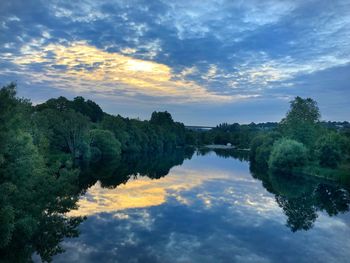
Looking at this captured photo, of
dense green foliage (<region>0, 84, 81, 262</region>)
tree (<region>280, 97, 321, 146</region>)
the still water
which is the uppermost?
tree (<region>280, 97, 321, 146</region>)

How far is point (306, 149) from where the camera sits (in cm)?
7656

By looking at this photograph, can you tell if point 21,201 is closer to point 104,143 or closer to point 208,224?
point 208,224

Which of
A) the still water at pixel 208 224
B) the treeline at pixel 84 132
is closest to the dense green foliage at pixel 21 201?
the still water at pixel 208 224

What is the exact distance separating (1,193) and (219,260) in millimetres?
12772

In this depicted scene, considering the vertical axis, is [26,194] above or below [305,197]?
above

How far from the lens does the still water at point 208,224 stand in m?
23.8

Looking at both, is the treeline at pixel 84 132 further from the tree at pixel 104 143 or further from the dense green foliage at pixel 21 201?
the dense green foliage at pixel 21 201

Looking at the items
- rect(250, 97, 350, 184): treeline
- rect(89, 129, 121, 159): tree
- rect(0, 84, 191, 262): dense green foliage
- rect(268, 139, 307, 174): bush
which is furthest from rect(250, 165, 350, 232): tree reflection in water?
rect(89, 129, 121, 159): tree

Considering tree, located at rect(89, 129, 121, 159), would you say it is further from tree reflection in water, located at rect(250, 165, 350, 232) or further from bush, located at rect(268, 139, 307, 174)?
tree reflection in water, located at rect(250, 165, 350, 232)

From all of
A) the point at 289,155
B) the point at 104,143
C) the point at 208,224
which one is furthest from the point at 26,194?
the point at 104,143

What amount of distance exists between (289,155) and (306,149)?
4.07 meters

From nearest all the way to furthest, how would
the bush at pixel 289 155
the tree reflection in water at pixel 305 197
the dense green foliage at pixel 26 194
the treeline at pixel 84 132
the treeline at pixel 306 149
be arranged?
the dense green foliage at pixel 26 194
the tree reflection in water at pixel 305 197
the treeline at pixel 306 149
the bush at pixel 289 155
the treeline at pixel 84 132

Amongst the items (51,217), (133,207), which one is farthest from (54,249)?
(133,207)

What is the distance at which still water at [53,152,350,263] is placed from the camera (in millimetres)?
23766
